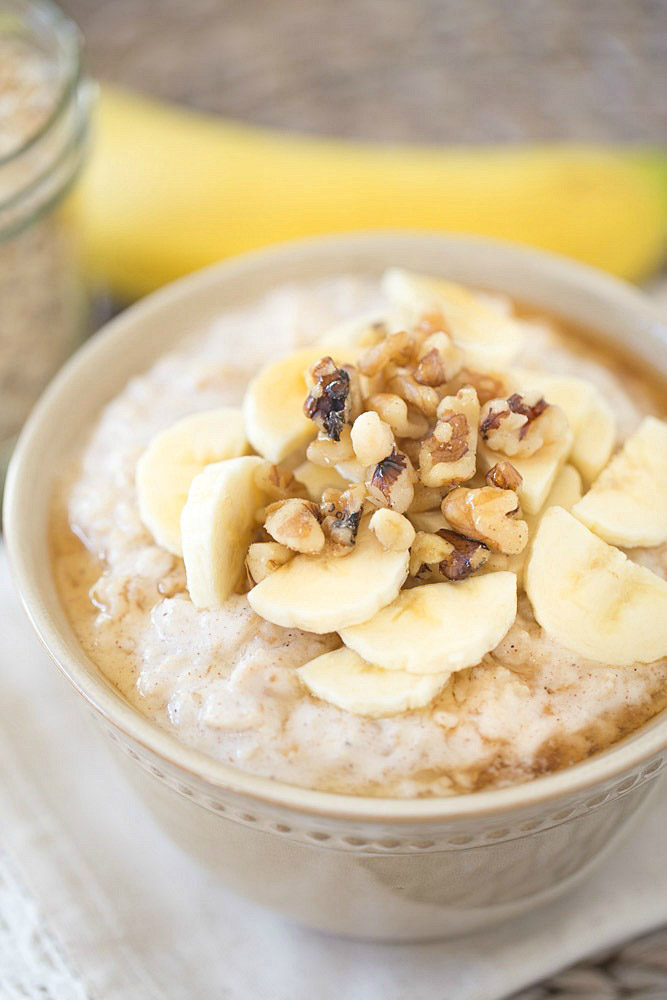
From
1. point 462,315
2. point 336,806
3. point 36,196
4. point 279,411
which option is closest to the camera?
point 336,806

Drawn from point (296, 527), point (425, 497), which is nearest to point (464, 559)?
point (425, 497)

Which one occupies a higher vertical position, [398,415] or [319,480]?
[398,415]

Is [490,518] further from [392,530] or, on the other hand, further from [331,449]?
[331,449]

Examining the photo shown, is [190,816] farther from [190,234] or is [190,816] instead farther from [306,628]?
[190,234]

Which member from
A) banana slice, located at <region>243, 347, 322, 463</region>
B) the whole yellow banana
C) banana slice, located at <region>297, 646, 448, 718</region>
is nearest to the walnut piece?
banana slice, located at <region>243, 347, 322, 463</region>

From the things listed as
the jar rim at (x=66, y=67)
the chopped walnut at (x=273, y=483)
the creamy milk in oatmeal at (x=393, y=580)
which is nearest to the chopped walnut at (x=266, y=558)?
the creamy milk in oatmeal at (x=393, y=580)

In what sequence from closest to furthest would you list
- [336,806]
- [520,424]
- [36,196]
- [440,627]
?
[336,806] < [440,627] < [520,424] < [36,196]

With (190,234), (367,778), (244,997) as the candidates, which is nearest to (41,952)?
(244,997)
